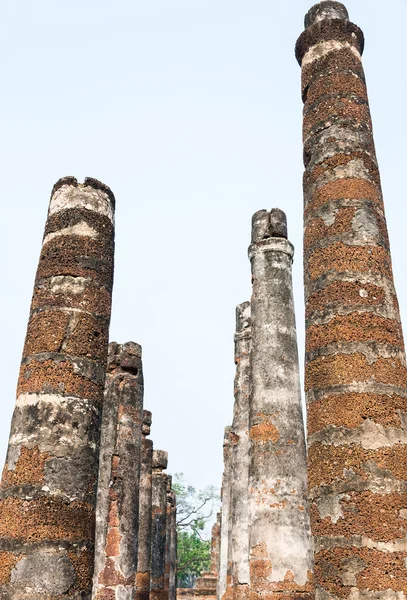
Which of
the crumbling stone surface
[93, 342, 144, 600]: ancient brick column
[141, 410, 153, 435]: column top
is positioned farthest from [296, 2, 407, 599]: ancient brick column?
[141, 410, 153, 435]: column top

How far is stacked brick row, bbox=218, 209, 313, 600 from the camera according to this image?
27.0 ft

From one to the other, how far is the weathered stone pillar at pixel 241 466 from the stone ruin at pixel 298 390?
3.79m

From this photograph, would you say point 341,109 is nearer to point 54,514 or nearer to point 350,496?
point 350,496

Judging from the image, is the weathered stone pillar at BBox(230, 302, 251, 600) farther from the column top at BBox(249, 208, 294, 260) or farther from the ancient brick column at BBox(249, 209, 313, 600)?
the column top at BBox(249, 208, 294, 260)

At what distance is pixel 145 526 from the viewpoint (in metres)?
16.8

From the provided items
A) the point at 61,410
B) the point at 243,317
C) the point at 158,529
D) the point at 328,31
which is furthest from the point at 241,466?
the point at 158,529

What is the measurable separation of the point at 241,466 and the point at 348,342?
25.3 feet

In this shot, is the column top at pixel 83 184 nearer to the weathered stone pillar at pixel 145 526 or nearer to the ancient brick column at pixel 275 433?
the ancient brick column at pixel 275 433

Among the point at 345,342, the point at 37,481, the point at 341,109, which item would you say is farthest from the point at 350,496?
the point at 341,109

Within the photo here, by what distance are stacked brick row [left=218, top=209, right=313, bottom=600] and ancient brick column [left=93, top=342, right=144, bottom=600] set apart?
2.32 m

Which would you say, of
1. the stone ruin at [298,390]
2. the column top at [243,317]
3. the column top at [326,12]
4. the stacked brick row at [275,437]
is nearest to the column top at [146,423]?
the column top at [243,317]

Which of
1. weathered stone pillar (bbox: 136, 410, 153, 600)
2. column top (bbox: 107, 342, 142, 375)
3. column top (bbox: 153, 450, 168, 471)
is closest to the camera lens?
column top (bbox: 107, 342, 142, 375)

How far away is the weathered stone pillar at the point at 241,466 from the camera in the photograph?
12.7 m

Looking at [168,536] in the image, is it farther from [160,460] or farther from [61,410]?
[61,410]
